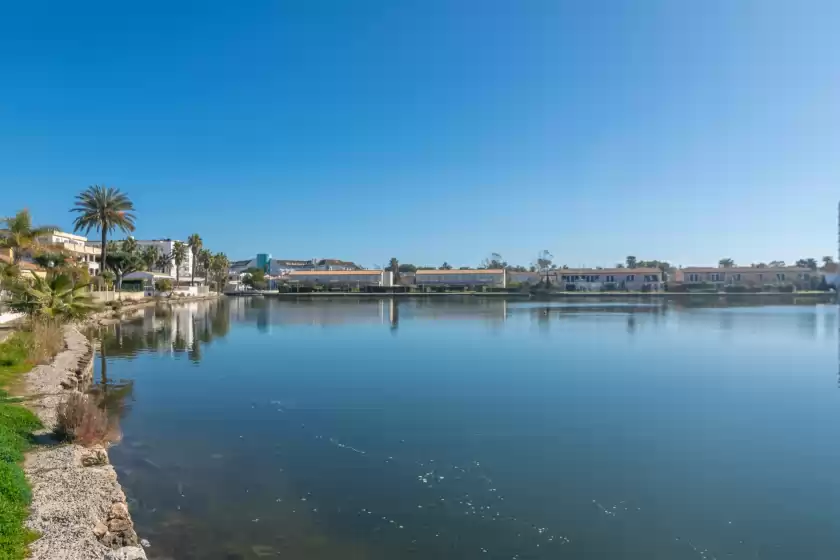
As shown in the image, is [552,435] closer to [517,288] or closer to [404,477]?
[404,477]

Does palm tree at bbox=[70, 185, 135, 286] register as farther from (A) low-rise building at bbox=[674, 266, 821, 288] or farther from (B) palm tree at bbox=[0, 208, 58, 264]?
(A) low-rise building at bbox=[674, 266, 821, 288]

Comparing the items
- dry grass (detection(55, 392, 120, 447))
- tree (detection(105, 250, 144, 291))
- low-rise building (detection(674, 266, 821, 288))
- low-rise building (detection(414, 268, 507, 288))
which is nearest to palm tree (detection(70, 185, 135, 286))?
tree (detection(105, 250, 144, 291))

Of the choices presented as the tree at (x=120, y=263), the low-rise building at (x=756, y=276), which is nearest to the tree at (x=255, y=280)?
the tree at (x=120, y=263)

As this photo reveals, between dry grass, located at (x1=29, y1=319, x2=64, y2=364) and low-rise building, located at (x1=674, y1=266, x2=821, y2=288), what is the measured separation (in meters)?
111

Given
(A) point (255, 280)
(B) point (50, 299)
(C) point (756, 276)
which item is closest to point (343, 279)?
(A) point (255, 280)

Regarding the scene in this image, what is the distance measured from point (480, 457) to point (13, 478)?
7.06m

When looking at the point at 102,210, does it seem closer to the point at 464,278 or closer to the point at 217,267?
the point at 217,267

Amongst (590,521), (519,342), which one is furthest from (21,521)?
(519,342)

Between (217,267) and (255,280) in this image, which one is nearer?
(217,267)

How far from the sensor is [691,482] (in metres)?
9.16

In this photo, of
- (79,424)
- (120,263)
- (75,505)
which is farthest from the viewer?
(120,263)

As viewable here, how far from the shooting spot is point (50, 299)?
19062mm

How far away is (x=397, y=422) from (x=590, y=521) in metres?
5.91

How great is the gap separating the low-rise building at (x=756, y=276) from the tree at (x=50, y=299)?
110 meters
